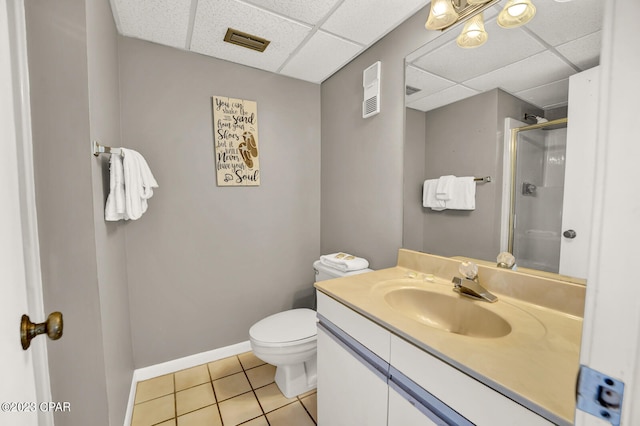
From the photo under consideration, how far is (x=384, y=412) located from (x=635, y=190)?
2.92 feet

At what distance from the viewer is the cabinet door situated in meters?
0.86

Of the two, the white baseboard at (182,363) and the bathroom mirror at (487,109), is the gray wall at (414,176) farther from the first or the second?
the white baseboard at (182,363)

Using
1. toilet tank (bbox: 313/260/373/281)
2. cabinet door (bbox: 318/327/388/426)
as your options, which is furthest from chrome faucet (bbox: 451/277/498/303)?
toilet tank (bbox: 313/260/373/281)

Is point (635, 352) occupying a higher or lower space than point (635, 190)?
lower

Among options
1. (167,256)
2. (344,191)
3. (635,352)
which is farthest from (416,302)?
(167,256)

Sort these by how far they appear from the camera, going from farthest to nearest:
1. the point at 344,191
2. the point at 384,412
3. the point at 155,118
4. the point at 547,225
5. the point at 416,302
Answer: the point at 344,191
the point at 155,118
the point at 416,302
the point at 547,225
the point at 384,412

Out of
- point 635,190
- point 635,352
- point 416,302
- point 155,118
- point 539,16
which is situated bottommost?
point 416,302

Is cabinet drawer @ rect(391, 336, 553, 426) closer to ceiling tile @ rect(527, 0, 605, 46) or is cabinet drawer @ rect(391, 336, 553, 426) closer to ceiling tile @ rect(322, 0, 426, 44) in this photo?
ceiling tile @ rect(527, 0, 605, 46)

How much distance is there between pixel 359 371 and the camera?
0.93m

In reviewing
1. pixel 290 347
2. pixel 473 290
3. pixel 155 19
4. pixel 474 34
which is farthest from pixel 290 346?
pixel 155 19

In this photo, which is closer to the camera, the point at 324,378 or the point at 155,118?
the point at 324,378

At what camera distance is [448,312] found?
1051 millimetres

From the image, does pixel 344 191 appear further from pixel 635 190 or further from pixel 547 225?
pixel 635 190

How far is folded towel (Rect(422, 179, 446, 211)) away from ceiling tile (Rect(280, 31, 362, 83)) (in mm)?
1057
